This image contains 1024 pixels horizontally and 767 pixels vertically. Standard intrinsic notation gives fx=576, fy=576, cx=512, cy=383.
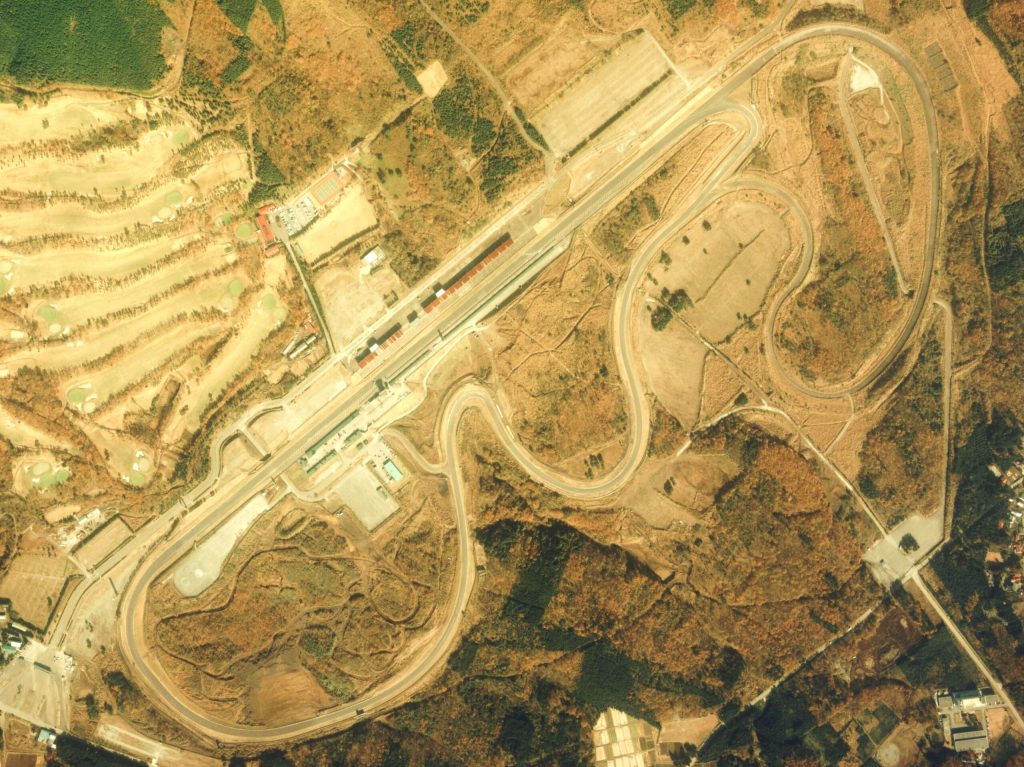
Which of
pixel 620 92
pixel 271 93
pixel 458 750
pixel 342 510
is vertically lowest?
pixel 458 750

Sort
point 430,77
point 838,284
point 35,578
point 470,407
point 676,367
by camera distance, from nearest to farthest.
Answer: point 35,578 → point 430,77 → point 470,407 → point 838,284 → point 676,367

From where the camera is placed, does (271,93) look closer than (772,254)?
Yes

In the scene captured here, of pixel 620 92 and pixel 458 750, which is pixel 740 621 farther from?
pixel 620 92

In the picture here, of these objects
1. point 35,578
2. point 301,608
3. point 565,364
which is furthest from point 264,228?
point 35,578

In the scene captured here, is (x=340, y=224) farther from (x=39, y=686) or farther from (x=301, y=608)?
(x=39, y=686)

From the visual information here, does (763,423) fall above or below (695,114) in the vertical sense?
below

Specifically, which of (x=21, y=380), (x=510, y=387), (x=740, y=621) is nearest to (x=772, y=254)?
(x=510, y=387)
